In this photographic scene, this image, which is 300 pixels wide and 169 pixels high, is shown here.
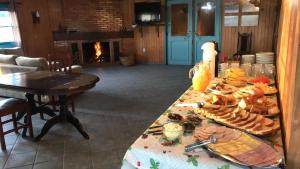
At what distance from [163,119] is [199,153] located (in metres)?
0.42

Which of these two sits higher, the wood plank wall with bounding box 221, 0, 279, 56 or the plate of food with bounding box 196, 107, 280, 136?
the wood plank wall with bounding box 221, 0, 279, 56

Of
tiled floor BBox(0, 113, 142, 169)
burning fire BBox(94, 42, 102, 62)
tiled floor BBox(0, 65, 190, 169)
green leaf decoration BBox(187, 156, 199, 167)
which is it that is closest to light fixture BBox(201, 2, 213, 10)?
tiled floor BBox(0, 65, 190, 169)

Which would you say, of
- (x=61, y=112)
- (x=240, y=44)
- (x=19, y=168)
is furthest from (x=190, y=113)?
(x=240, y=44)

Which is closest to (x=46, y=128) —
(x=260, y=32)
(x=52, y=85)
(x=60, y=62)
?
(x=52, y=85)

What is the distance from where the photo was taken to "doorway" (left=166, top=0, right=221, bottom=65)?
723cm

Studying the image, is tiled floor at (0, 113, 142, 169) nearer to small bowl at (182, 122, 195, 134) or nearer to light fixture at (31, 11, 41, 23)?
A: small bowl at (182, 122, 195, 134)

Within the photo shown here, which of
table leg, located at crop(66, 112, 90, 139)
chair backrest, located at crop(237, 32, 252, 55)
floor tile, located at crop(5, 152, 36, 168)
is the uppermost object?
chair backrest, located at crop(237, 32, 252, 55)

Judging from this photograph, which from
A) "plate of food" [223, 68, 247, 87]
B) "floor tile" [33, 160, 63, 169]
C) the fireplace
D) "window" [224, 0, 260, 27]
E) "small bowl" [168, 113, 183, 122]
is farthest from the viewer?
the fireplace

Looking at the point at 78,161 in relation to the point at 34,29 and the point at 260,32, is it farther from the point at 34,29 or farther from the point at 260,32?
Answer: the point at 260,32

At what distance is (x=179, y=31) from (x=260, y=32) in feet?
7.68

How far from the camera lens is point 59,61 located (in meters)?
4.21

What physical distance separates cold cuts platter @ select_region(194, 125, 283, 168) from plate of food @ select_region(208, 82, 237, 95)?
2.12ft

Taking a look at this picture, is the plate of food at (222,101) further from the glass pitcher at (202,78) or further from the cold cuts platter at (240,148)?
the cold cuts platter at (240,148)

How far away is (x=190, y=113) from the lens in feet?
5.30
